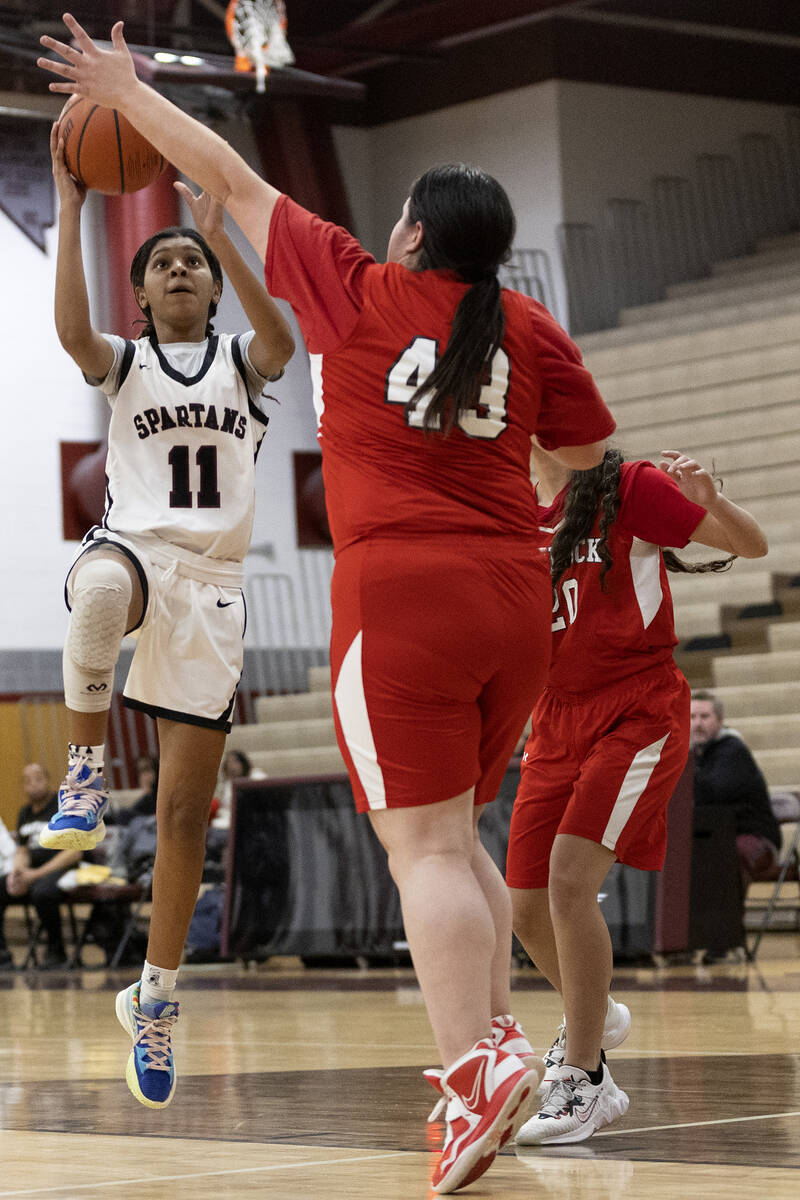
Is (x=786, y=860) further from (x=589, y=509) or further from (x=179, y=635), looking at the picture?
(x=179, y=635)

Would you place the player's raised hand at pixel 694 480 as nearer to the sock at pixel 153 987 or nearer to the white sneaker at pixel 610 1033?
the white sneaker at pixel 610 1033

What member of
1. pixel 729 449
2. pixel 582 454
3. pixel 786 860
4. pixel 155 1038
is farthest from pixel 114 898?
pixel 582 454

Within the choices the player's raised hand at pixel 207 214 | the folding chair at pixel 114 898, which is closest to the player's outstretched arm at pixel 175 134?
the player's raised hand at pixel 207 214

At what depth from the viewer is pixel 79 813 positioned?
3.89 meters

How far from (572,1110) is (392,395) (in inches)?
61.1

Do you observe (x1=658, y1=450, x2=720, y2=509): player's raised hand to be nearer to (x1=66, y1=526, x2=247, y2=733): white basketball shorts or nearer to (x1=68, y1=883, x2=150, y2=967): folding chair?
(x1=66, y1=526, x2=247, y2=733): white basketball shorts

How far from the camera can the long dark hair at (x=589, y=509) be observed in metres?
3.95

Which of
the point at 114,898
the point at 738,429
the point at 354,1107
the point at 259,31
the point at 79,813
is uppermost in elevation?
the point at 259,31

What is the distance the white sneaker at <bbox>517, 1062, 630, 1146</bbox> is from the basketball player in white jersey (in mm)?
825

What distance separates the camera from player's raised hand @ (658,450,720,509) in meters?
3.86

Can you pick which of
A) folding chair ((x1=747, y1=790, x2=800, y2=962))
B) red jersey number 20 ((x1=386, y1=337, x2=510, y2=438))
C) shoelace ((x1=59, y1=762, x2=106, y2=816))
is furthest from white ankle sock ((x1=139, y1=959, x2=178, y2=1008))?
folding chair ((x1=747, y1=790, x2=800, y2=962))

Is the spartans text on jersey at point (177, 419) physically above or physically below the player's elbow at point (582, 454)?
above

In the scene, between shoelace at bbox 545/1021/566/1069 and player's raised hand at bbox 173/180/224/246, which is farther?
shoelace at bbox 545/1021/566/1069

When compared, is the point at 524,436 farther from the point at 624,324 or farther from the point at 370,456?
the point at 624,324
